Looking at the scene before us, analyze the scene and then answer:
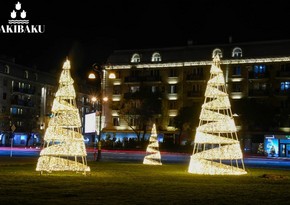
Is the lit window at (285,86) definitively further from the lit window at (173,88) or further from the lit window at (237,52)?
the lit window at (173,88)

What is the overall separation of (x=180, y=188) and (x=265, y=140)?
5947cm

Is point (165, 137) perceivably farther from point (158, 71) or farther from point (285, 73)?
point (285, 73)

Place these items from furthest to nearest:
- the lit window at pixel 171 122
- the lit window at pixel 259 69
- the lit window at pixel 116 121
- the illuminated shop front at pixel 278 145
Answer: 1. the lit window at pixel 116 121
2. the lit window at pixel 171 122
3. the lit window at pixel 259 69
4. the illuminated shop front at pixel 278 145

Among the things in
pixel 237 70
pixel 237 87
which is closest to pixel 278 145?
pixel 237 87

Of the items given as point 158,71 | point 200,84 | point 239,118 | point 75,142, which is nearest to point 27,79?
point 158,71

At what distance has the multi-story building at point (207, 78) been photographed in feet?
251

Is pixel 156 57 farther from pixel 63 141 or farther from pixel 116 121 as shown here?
pixel 63 141

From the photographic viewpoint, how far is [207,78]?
269 feet

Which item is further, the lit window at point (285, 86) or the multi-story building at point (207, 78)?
the lit window at point (285, 86)

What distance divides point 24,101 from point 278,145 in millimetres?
55372

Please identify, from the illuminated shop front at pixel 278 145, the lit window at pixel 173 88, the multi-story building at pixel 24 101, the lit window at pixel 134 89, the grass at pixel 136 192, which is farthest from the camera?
the multi-story building at pixel 24 101

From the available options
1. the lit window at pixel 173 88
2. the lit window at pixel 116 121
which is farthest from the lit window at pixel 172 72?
the lit window at pixel 116 121

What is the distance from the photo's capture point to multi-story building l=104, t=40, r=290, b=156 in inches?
3009

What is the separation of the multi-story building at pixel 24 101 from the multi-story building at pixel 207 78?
19656mm
